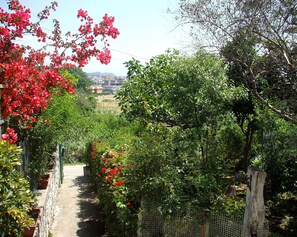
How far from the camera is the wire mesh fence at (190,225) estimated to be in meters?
4.39

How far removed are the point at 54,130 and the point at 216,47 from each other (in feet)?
12.7

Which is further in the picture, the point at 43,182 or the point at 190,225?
the point at 43,182

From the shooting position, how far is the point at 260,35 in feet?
19.9

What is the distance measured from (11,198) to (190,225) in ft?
8.24

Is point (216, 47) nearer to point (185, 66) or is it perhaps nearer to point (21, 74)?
point (185, 66)

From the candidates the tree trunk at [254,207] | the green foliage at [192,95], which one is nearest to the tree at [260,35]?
the green foliage at [192,95]

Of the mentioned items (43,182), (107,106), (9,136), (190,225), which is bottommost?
(190,225)

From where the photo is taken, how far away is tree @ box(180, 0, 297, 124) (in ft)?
19.3

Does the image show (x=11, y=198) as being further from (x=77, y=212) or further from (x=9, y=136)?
(x=77, y=212)

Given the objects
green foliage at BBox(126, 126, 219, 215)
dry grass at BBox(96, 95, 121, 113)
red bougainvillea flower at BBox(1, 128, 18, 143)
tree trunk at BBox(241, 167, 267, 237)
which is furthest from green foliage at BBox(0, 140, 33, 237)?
dry grass at BBox(96, 95, 121, 113)

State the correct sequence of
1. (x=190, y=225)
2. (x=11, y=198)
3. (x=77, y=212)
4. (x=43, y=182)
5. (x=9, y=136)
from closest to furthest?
1. (x=11, y=198)
2. (x=9, y=136)
3. (x=190, y=225)
4. (x=43, y=182)
5. (x=77, y=212)

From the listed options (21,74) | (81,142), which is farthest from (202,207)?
(81,142)

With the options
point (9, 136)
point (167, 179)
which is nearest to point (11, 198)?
point (9, 136)

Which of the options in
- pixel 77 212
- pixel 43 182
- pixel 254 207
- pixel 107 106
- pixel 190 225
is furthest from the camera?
pixel 107 106
